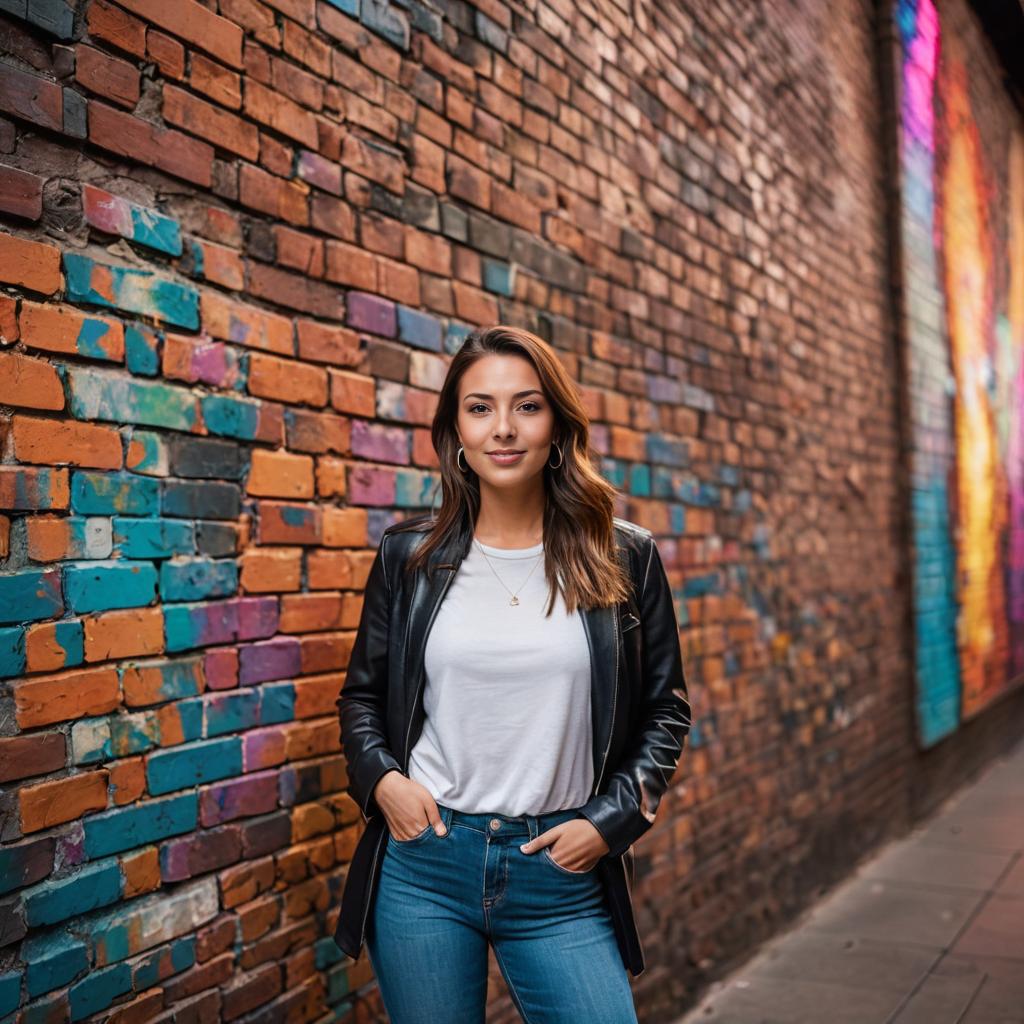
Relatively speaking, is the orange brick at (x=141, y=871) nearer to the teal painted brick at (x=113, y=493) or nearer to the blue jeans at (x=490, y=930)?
the blue jeans at (x=490, y=930)

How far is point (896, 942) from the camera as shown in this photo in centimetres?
460

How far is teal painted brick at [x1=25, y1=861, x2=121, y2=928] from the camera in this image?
A: 1872 mm

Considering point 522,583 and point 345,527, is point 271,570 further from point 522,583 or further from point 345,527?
point 522,583

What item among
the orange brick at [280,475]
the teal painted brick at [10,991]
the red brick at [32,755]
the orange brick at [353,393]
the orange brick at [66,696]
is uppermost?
the orange brick at [353,393]

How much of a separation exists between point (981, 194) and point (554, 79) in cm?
656

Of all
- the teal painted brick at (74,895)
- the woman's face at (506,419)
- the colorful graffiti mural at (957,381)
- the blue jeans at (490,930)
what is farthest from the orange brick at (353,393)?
the colorful graffiti mural at (957,381)

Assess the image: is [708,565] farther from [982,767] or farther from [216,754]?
[982,767]

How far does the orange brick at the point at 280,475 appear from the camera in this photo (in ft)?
7.78

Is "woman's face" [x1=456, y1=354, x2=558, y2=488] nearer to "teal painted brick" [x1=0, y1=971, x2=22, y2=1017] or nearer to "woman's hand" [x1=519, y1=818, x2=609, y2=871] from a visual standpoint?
"woman's hand" [x1=519, y1=818, x2=609, y2=871]

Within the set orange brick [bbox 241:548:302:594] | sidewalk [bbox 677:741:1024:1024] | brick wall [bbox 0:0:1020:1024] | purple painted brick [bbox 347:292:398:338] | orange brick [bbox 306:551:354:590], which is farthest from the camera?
sidewalk [bbox 677:741:1024:1024]

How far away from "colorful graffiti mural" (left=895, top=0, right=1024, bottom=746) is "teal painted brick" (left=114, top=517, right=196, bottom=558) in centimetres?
547

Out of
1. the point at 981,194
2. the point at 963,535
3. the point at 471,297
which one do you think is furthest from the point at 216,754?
the point at 981,194

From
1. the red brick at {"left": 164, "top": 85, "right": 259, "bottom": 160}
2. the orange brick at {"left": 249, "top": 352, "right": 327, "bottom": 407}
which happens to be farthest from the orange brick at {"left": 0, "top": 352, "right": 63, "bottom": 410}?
the red brick at {"left": 164, "top": 85, "right": 259, "bottom": 160}

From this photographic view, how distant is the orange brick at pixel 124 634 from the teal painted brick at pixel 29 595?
0.28 ft
